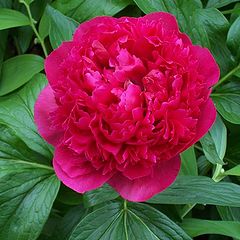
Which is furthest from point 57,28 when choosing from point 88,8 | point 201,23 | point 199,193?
point 199,193

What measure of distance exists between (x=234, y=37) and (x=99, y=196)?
296mm

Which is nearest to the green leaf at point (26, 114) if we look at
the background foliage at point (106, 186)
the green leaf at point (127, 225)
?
the background foliage at point (106, 186)

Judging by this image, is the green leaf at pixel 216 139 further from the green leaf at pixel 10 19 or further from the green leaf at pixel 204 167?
the green leaf at pixel 10 19

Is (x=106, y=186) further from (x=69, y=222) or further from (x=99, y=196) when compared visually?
(x=69, y=222)

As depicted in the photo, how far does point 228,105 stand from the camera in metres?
0.71

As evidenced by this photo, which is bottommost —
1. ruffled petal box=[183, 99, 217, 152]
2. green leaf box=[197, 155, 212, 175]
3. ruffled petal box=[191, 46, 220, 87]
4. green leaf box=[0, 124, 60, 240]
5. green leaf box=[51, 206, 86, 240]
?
green leaf box=[197, 155, 212, 175]

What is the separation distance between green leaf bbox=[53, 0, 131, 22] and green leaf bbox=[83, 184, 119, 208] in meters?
0.28

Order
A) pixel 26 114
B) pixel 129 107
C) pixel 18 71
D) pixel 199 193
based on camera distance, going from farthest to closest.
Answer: pixel 18 71, pixel 26 114, pixel 199 193, pixel 129 107

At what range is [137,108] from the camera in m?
0.47

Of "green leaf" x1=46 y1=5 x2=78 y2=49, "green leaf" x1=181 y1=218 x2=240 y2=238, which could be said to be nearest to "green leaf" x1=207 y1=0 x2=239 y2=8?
"green leaf" x1=46 y1=5 x2=78 y2=49

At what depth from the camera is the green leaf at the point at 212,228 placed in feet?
2.05

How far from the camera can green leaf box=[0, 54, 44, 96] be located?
0.77 m

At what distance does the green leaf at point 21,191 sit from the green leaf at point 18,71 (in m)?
0.15

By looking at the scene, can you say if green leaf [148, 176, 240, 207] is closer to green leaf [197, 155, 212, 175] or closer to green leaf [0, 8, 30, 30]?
green leaf [197, 155, 212, 175]
